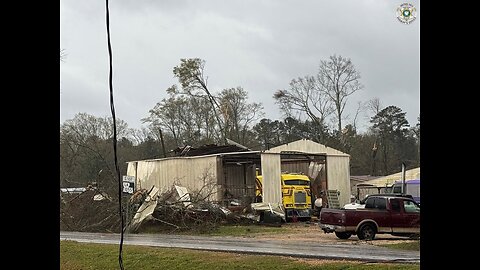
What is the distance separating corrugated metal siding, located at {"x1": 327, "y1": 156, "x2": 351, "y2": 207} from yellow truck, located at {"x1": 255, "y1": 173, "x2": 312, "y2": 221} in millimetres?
1915

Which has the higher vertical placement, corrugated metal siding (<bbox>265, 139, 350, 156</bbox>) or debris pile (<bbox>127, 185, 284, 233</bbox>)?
corrugated metal siding (<bbox>265, 139, 350, 156</bbox>)

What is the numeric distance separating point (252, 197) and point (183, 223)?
6.33 metres

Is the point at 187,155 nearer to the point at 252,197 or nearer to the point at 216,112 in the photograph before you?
the point at 252,197

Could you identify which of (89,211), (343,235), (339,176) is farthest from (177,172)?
(343,235)

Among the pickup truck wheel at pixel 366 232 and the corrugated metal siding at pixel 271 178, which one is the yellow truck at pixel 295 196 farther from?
the pickup truck wheel at pixel 366 232

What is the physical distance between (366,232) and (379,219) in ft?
1.84

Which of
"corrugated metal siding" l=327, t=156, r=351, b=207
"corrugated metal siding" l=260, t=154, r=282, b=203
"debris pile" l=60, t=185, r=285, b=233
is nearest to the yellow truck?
"corrugated metal siding" l=260, t=154, r=282, b=203

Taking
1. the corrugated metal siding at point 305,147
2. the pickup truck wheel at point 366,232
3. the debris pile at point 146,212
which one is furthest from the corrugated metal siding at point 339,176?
the pickup truck wheel at point 366,232

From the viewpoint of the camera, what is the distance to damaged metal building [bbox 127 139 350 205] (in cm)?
2664

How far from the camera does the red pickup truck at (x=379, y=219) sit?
1823 centimetres

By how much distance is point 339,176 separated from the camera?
1177 inches

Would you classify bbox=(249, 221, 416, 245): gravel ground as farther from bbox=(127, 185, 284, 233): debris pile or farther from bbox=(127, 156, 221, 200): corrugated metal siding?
bbox=(127, 156, 221, 200): corrugated metal siding
